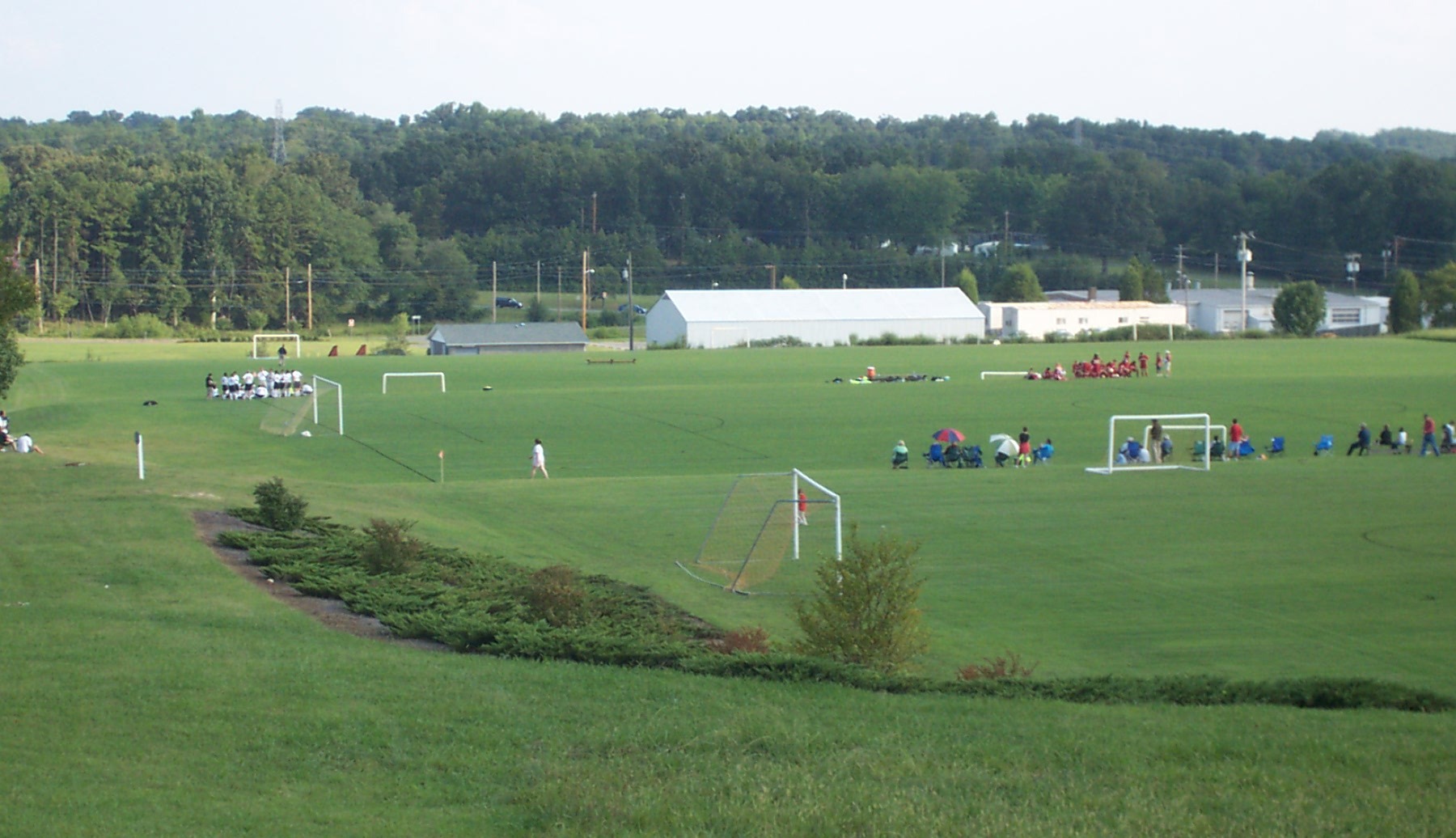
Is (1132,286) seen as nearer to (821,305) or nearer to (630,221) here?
(821,305)

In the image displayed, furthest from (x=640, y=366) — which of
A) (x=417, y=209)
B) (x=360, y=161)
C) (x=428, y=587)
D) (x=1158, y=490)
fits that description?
(x=360, y=161)

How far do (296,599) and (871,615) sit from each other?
6674 mm

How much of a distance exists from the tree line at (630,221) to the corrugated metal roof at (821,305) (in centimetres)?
2157

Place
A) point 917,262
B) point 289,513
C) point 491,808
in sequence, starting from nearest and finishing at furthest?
point 491,808 → point 289,513 → point 917,262

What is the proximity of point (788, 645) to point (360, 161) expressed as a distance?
16753cm

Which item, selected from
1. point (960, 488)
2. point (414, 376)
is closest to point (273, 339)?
point (414, 376)

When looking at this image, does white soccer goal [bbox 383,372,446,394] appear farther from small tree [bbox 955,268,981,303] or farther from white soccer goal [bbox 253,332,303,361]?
small tree [bbox 955,268,981,303]

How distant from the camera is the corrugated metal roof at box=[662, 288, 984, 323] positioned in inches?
3989

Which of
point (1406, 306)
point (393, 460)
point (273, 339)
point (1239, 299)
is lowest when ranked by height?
point (393, 460)

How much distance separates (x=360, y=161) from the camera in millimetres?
172500

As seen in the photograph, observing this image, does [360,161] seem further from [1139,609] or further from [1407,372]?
[1139,609]

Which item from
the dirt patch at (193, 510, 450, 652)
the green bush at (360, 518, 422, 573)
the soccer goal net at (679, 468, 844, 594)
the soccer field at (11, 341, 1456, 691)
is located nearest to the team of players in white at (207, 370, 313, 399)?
the soccer field at (11, 341, 1456, 691)

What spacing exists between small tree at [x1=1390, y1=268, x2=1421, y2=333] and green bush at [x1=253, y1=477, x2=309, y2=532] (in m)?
103

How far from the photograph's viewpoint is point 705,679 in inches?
476
